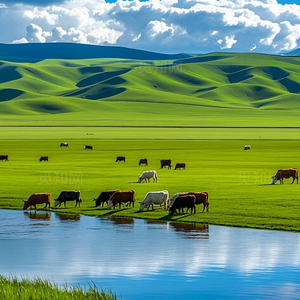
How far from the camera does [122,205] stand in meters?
36.1

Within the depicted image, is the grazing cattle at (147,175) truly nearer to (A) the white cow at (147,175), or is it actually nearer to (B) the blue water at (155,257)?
(A) the white cow at (147,175)

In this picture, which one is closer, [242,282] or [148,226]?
[242,282]

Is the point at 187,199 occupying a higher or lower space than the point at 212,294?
higher

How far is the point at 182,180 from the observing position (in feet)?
162

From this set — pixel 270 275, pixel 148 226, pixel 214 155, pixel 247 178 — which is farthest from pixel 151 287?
pixel 214 155

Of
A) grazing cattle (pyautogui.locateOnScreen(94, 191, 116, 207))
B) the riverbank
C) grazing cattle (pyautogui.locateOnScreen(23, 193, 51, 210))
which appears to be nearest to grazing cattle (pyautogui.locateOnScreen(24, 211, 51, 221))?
grazing cattle (pyautogui.locateOnScreen(23, 193, 51, 210))

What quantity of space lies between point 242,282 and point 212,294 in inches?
65.6

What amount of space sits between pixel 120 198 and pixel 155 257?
11.2 meters

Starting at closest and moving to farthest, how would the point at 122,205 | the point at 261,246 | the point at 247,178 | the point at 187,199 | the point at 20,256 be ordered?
the point at 20,256 < the point at 261,246 < the point at 187,199 < the point at 122,205 < the point at 247,178

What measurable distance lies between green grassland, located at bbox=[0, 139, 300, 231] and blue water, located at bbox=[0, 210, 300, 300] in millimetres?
2602

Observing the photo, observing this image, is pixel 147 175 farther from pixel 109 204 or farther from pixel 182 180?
pixel 109 204

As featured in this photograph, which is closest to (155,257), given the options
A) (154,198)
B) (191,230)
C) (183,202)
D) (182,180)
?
(191,230)

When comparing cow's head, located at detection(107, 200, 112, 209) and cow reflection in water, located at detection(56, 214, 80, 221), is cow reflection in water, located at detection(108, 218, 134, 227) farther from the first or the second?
cow's head, located at detection(107, 200, 112, 209)

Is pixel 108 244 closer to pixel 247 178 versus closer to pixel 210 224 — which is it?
pixel 210 224
